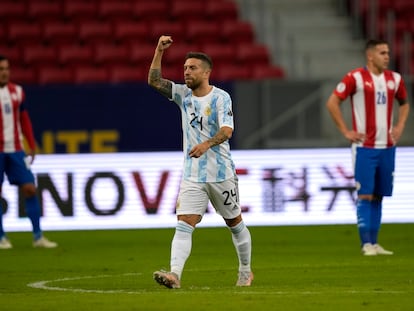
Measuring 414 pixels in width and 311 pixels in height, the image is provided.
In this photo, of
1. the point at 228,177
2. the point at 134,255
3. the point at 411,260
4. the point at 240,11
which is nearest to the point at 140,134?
the point at 240,11

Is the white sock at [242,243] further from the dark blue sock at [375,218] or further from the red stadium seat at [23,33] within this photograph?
the red stadium seat at [23,33]

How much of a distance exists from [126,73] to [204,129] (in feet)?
39.0

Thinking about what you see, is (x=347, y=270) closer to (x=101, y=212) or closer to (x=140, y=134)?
(x=101, y=212)

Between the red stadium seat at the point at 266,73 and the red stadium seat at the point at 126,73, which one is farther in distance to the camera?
the red stadium seat at the point at 266,73

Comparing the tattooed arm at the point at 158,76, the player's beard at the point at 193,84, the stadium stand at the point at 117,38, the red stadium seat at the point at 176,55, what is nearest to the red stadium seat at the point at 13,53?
the stadium stand at the point at 117,38

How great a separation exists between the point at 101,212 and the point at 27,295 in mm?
7677

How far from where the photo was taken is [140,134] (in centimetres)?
1903

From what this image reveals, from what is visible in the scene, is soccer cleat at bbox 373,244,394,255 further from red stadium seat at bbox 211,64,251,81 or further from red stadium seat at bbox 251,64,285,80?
red stadium seat at bbox 251,64,285,80

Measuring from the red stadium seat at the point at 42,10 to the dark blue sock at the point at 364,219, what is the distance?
11031mm

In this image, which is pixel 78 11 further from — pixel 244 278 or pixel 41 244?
pixel 244 278

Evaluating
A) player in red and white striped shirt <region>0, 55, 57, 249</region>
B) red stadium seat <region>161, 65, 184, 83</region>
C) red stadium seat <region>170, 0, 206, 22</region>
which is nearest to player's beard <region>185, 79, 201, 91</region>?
player in red and white striped shirt <region>0, 55, 57, 249</region>

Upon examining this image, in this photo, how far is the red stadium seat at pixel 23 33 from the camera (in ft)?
70.1

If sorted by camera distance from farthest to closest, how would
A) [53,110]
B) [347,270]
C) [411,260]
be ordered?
[53,110], [411,260], [347,270]

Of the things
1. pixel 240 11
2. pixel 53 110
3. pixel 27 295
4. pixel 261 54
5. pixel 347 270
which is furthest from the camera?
pixel 240 11
